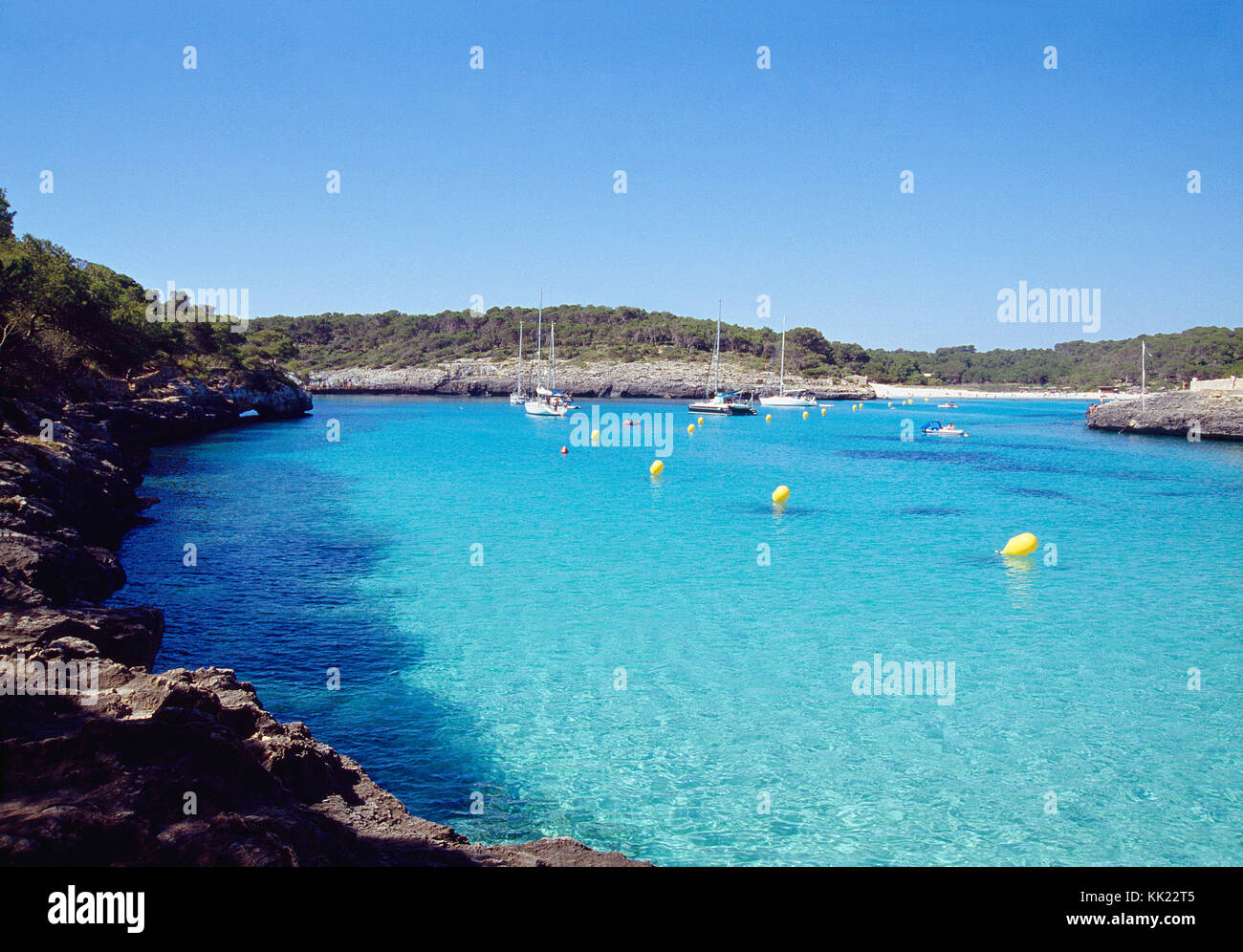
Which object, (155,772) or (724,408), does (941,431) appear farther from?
(155,772)

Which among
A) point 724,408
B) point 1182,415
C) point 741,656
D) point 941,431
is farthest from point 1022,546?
point 724,408

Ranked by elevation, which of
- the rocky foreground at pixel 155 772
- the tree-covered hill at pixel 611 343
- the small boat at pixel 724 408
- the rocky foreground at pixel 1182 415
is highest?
the tree-covered hill at pixel 611 343

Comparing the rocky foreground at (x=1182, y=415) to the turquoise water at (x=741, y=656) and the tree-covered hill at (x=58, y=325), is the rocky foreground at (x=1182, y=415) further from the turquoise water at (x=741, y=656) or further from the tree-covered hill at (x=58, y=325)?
the tree-covered hill at (x=58, y=325)

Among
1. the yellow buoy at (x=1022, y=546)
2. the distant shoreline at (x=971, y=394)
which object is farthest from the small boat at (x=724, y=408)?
the distant shoreline at (x=971, y=394)

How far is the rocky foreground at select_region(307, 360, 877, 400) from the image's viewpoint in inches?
4867

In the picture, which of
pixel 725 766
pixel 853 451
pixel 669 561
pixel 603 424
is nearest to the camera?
pixel 725 766

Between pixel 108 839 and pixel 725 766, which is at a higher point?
pixel 108 839

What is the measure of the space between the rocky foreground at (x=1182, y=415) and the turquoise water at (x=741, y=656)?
1494 inches

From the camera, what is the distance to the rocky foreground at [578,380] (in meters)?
124

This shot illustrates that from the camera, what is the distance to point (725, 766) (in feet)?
31.5

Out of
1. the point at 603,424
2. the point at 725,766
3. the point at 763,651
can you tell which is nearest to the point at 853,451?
the point at 603,424

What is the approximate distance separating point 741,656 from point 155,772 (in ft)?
32.0
